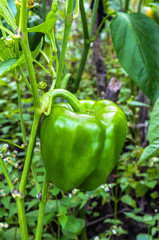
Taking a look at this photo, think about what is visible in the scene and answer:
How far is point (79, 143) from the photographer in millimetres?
428

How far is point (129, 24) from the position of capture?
788 millimetres

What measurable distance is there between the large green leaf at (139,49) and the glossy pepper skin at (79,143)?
1.03 ft

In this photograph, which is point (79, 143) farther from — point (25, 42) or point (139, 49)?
point (139, 49)

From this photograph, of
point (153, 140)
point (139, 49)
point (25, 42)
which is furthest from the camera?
point (139, 49)

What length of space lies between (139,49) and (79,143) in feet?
1.44

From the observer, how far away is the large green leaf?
2.45 feet

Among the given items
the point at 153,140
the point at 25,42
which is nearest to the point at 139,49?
the point at 153,140

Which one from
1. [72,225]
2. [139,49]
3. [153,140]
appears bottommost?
[72,225]

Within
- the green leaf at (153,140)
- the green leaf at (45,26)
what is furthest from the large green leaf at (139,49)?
the green leaf at (45,26)

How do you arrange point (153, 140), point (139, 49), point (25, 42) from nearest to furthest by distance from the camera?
point (25, 42) → point (153, 140) → point (139, 49)

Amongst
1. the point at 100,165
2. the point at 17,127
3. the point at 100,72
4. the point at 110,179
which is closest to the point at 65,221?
the point at 100,165

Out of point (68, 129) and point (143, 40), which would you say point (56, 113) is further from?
point (143, 40)

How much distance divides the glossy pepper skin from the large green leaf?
0.31 m

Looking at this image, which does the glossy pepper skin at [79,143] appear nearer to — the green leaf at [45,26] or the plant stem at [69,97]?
the plant stem at [69,97]
